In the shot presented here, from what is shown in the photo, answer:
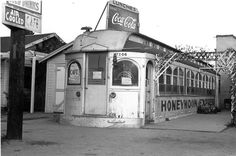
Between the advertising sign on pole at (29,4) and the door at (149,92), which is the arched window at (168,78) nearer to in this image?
the door at (149,92)

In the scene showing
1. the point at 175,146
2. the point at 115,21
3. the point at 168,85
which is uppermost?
the point at 115,21

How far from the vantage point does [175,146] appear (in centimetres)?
900

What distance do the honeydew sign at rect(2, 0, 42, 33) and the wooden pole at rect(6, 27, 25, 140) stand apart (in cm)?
28

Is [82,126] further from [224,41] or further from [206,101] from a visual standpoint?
[224,41]

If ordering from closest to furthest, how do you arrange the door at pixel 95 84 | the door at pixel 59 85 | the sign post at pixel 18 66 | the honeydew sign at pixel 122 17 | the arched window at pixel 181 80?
the sign post at pixel 18 66
the door at pixel 95 84
the honeydew sign at pixel 122 17
the arched window at pixel 181 80
the door at pixel 59 85

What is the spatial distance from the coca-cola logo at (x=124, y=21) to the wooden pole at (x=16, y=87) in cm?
872

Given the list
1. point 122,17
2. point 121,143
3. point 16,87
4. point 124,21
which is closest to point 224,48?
point 124,21

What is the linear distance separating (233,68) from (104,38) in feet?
17.0

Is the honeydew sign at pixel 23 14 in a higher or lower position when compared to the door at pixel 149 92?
higher

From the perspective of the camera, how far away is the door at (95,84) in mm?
13469

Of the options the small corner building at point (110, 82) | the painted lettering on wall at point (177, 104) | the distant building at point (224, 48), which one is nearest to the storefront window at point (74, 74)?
the small corner building at point (110, 82)

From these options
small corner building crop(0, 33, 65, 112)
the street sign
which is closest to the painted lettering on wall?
the street sign

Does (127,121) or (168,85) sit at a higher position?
(168,85)

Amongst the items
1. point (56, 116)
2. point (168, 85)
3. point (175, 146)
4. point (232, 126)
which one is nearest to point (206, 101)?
point (168, 85)
